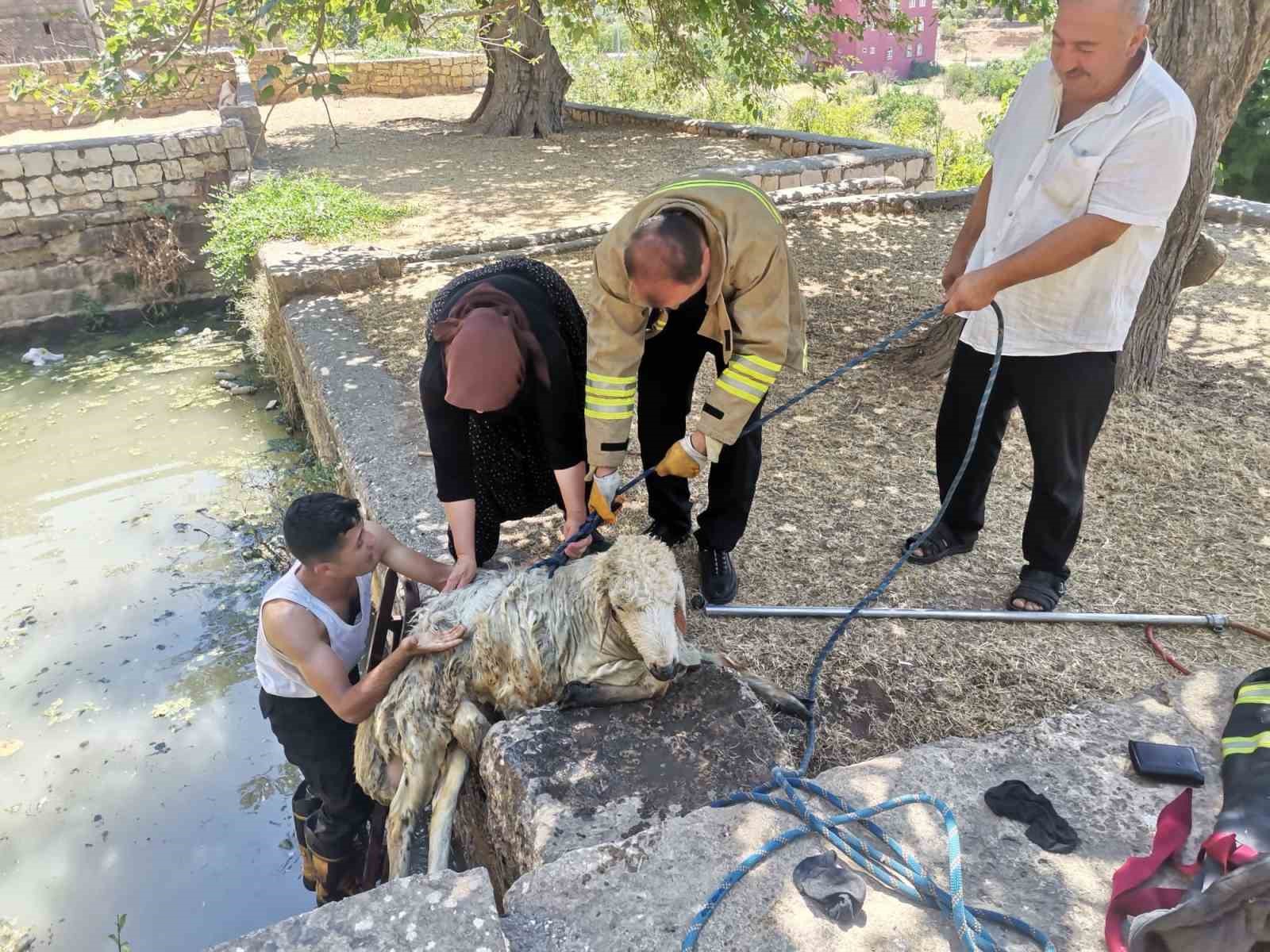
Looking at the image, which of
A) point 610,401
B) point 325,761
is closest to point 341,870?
point 325,761

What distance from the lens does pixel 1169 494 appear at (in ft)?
13.3

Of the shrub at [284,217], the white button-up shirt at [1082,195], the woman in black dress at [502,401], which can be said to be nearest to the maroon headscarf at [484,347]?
the woman in black dress at [502,401]

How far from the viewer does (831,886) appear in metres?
1.83

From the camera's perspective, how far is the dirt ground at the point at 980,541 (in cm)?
294

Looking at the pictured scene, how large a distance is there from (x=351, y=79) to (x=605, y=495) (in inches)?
737

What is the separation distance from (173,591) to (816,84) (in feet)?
27.3

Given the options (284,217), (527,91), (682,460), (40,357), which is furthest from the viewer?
(527,91)

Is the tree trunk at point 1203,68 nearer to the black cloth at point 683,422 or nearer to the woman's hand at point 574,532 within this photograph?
the black cloth at point 683,422

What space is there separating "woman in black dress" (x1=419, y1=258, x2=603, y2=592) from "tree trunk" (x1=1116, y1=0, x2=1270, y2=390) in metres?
3.46

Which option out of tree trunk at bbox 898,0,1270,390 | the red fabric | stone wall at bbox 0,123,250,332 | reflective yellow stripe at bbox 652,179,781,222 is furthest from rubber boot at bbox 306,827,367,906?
stone wall at bbox 0,123,250,332

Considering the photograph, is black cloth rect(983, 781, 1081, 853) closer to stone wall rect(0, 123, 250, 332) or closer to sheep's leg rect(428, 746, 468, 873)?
sheep's leg rect(428, 746, 468, 873)

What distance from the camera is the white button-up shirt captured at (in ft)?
8.36

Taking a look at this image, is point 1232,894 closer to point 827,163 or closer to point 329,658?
point 329,658

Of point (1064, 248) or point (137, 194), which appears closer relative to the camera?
point (1064, 248)
